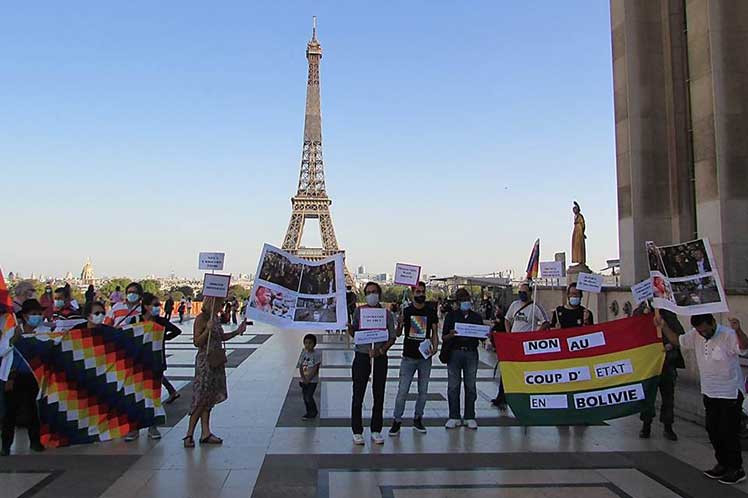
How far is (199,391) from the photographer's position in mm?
6949

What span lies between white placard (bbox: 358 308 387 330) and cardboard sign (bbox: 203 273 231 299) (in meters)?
1.66

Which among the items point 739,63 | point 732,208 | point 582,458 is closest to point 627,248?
point 732,208

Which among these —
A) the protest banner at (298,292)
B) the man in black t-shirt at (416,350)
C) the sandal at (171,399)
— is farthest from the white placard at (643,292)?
the sandal at (171,399)

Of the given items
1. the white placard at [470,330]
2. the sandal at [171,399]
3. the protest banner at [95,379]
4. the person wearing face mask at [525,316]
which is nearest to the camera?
the protest banner at [95,379]

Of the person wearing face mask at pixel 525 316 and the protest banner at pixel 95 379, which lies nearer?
the protest banner at pixel 95 379

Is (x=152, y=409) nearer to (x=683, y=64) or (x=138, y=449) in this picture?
(x=138, y=449)

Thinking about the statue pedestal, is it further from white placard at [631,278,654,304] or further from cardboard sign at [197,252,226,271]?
cardboard sign at [197,252,226,271]

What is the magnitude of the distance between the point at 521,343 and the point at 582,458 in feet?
4.88

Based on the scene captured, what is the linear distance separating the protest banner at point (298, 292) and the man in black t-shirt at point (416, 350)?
3.10ft

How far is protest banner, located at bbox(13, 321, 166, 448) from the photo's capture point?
6891 mm

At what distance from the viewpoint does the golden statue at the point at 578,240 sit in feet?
60.8

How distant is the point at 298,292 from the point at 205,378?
1.48 m

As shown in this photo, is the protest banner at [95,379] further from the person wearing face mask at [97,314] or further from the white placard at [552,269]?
the white placard at [552,269]

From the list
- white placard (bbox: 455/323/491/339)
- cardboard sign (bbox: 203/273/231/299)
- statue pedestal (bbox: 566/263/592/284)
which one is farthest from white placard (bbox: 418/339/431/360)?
statue pedestal (bbox: 566/263/592/284)
